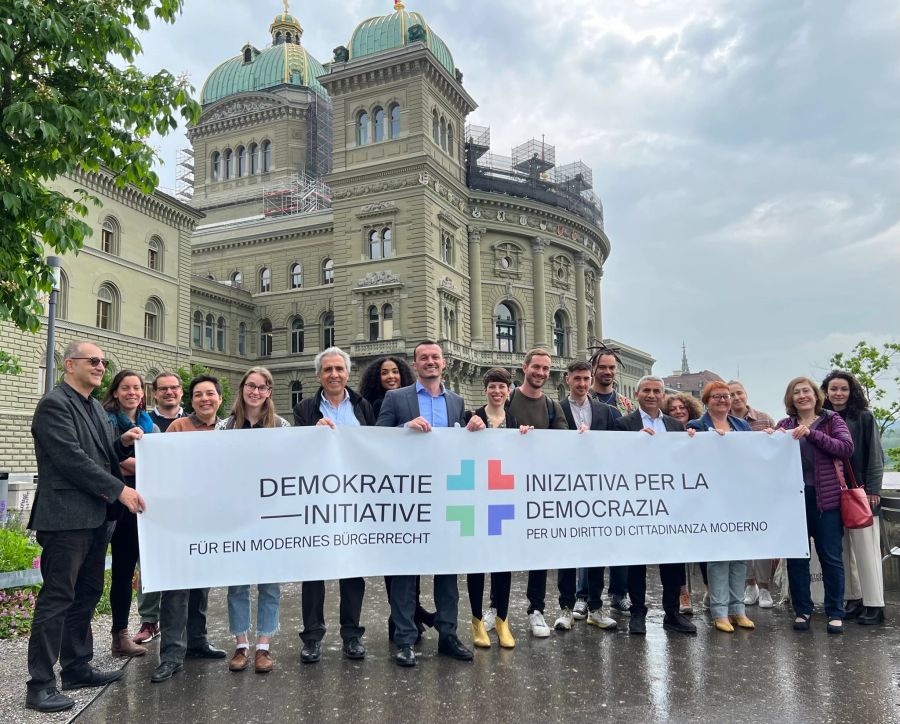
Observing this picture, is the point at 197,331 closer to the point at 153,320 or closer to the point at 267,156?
the point at 153,320

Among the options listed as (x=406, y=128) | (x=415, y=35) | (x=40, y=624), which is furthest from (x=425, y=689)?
(x=415, y=35)

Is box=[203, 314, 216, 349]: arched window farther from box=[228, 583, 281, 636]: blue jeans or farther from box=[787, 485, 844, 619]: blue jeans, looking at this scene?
box=[787, 485, 844, 619]: blue jeans

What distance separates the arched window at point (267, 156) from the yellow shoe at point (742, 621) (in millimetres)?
61874

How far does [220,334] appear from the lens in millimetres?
52031

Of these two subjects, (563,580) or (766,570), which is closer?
(563,580)

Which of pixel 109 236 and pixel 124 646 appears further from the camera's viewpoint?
pixel 109 236

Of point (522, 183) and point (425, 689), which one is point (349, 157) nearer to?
point (522, 183)

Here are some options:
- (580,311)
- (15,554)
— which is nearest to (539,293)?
(580,311)

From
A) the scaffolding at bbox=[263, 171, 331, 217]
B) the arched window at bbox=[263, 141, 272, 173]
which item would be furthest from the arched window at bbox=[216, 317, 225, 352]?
the arched window at bbox=[263, 141, 272, 173]

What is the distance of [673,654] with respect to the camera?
5.77m

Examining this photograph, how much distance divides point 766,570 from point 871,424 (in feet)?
6.66

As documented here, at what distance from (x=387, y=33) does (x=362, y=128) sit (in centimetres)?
721

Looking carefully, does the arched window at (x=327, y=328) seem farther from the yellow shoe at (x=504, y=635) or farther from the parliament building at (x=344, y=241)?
the yellow shoe at (x=504, y=635)

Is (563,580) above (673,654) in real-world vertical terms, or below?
above
